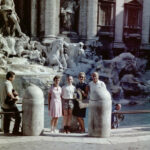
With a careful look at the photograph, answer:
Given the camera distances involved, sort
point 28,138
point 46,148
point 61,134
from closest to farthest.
Answer: point 46,148 → point 28,138 → point 61,134

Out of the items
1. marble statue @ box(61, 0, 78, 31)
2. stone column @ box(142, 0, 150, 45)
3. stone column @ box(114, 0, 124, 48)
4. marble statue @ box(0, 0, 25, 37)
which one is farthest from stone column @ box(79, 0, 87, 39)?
stone column @ box(142, 0, 150, 45)

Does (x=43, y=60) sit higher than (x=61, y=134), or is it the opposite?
(x=43, y=60)

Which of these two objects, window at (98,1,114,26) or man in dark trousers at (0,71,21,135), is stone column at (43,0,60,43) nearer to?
window at (98,1,114,26)

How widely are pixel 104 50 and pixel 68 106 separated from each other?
52.8 feet

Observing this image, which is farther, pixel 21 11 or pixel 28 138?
pixel 21 11

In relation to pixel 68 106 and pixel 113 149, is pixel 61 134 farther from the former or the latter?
pixel 113 149

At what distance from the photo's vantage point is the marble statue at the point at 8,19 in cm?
1878

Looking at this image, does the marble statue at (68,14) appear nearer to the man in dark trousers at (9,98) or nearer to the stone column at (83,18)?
the stone column at (83,18)

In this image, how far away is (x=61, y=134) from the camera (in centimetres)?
655

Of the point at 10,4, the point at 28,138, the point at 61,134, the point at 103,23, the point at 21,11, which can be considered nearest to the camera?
the point at 28,138

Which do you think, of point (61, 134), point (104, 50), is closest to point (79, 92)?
point (61, 134)

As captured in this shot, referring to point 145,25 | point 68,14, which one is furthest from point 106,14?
point 145,25

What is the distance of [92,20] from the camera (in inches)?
859

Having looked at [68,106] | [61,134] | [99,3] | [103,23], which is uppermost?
[99,3]
